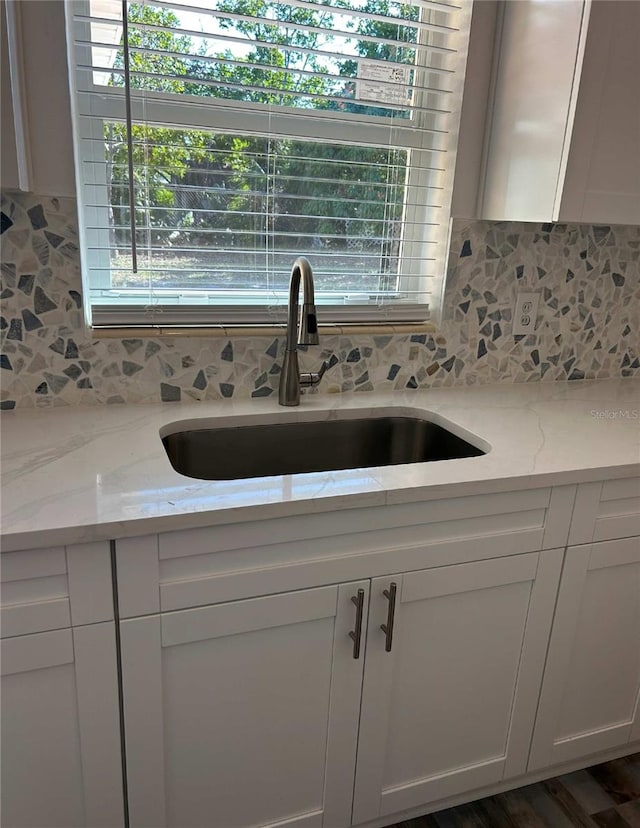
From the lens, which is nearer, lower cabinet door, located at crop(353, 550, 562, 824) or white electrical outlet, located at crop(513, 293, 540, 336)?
lower cabinet door, located at crop(353, 550, 562, 824)

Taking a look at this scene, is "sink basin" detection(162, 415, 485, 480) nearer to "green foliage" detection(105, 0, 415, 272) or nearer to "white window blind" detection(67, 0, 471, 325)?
"white window blind" detection(67, 0, 471, 325)

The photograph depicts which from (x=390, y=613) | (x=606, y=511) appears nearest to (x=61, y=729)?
(x=390, y=613)

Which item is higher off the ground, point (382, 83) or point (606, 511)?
point (382, 83)

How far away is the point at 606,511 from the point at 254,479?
2.59 feet

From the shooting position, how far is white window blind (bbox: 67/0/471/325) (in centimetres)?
141

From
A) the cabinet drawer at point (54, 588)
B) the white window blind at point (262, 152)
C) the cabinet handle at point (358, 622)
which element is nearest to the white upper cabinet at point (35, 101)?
the white window blind at point (262, 152)

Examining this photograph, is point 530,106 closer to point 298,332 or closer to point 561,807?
point 298,332

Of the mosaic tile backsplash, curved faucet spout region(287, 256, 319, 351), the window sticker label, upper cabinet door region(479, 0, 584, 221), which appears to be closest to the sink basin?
the mosaic tile backsplash

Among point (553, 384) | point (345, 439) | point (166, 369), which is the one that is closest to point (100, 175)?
point (166, 369)

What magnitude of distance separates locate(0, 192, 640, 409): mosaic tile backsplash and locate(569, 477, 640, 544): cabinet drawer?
0.59 m

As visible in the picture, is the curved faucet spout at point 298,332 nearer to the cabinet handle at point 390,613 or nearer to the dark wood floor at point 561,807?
the cabinet handle at point 390,613

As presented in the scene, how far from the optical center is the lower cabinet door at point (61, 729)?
1009 mm

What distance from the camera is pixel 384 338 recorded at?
1.73 metres

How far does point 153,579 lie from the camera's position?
1042 millimetres
